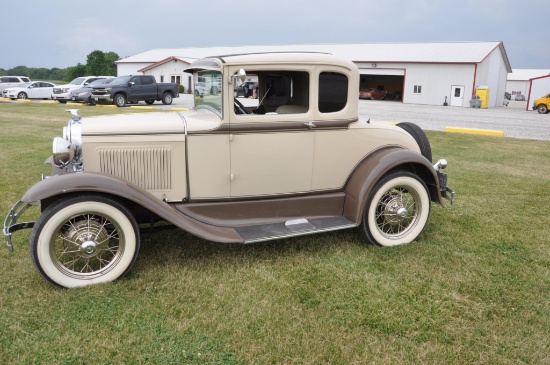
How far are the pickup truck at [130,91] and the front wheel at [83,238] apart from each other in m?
20.3

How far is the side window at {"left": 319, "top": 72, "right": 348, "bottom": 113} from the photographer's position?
14.5 feet

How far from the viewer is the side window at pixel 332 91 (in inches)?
173

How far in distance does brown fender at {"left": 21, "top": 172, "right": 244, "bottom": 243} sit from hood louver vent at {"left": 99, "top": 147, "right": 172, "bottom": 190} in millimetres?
275

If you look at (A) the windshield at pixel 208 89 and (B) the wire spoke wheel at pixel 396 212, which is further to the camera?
(B) the wire spoke wheel at pixel 396 212

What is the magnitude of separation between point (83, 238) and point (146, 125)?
113cm

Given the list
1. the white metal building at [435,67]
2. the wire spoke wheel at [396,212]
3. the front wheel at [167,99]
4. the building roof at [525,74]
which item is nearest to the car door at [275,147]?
the wire spoke wheel at [396,212]

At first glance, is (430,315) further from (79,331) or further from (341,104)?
(79,331)

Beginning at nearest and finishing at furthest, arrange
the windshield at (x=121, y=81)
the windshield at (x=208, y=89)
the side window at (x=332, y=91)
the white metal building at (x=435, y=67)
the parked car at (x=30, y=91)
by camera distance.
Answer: the windshield at (x=208, y=89)
the side window at (x=332, y=91)
the windshield at (x=121, y=81)
the parked car at (x=30, y=91)
the white metal building at (x=435, y=67)

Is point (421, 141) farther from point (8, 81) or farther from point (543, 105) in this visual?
point (8, 81)

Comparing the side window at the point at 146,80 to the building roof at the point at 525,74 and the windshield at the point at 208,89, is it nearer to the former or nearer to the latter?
the windshield at the point at 208,89

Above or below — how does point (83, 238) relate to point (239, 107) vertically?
below

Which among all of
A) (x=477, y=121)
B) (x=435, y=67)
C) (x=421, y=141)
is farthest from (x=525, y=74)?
(x=421, y=141)

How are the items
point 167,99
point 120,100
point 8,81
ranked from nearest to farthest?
point 120,100 → point 167,99 → point 8,81

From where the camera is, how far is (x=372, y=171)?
14.8ft
